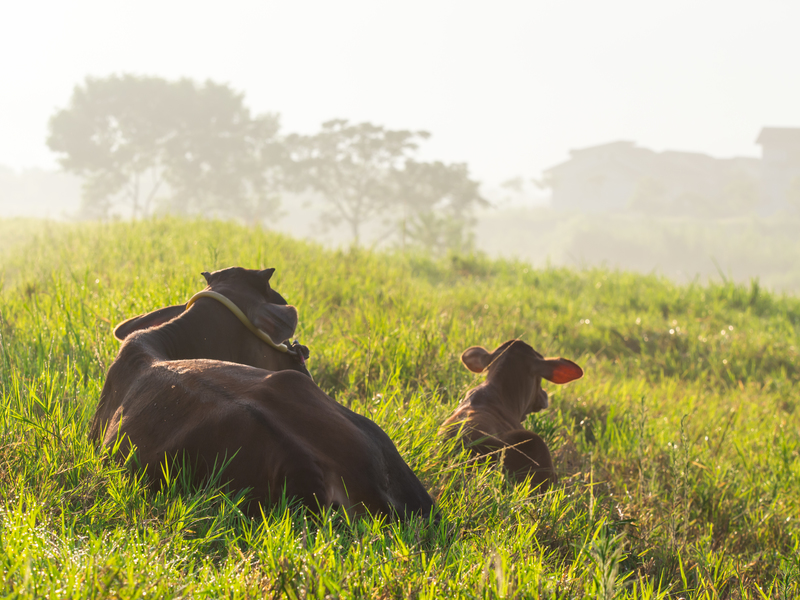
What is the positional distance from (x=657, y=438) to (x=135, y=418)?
3.41m

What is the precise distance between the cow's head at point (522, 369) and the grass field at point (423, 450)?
0.56 ft

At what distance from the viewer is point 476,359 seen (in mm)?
3877

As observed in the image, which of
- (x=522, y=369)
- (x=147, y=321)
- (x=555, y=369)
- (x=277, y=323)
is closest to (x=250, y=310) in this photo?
(x=277, y=323)

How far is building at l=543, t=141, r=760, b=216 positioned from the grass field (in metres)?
64.1

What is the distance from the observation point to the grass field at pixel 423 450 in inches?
59.5

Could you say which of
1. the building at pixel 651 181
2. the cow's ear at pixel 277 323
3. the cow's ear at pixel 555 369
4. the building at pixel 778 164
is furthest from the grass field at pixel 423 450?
the building at pixel 778 164

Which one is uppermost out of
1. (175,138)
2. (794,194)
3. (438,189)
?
(794,194)

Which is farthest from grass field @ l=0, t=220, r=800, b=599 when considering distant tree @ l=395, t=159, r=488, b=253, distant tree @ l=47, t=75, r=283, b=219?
distant tree @ l=47, t=75, r=283, b=219

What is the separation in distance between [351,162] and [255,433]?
40.0 meters

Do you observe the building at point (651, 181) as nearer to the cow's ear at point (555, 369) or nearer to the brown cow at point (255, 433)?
the cow's ear at point (555, 369)

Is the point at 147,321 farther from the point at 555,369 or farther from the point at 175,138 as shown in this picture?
the point at 175,138

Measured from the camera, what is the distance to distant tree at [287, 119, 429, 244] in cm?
3944

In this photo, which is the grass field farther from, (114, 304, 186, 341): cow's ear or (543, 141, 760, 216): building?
(543, 141, 760, 216): building

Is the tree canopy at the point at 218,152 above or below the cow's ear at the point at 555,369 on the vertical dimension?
above
